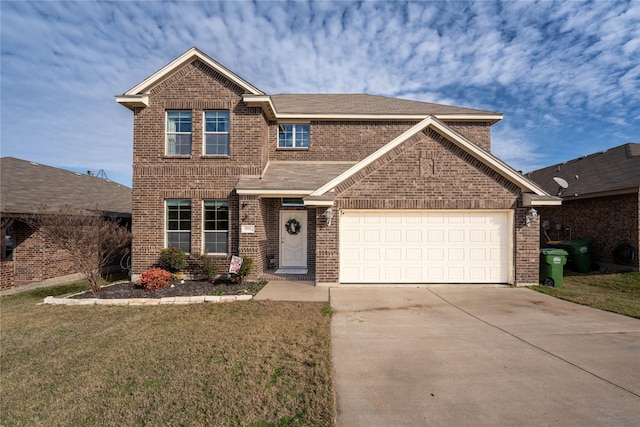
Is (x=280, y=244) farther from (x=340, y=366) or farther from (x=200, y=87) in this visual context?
(x=340, y=366)

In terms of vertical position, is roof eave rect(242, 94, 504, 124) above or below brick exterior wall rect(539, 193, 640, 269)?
above

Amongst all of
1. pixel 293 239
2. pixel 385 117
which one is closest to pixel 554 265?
pixel 385 117

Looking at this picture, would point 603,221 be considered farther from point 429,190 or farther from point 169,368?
point 169,368

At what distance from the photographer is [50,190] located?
12945 mm

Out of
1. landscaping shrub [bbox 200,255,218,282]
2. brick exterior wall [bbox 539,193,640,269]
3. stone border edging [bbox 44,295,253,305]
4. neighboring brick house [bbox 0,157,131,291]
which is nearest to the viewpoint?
stone border edging [bbox 44,295,253,305]

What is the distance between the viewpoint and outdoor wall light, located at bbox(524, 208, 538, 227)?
9062mm

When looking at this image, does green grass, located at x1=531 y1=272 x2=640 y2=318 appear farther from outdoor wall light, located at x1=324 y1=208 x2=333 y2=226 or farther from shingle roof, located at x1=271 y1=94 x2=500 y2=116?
shingle roof, located at x1=271 y1=94 x2=500 y2=116

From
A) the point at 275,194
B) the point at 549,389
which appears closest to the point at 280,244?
the point at 275,194

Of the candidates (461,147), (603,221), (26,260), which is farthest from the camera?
(603,221)

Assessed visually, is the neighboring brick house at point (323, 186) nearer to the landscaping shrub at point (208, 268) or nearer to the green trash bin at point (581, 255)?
the landscaping shrub at point (208, 268)

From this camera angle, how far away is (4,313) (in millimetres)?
7508

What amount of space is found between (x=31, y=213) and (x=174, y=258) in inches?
201

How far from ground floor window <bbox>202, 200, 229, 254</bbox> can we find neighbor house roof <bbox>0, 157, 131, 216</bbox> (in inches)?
185

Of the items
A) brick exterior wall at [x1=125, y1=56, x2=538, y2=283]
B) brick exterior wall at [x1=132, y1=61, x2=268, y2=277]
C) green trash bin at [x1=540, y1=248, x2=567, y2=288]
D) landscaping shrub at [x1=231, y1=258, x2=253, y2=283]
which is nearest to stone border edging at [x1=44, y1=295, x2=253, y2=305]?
landscaping shrub at [x1=231, y1=258, x2=253, y2=283]
